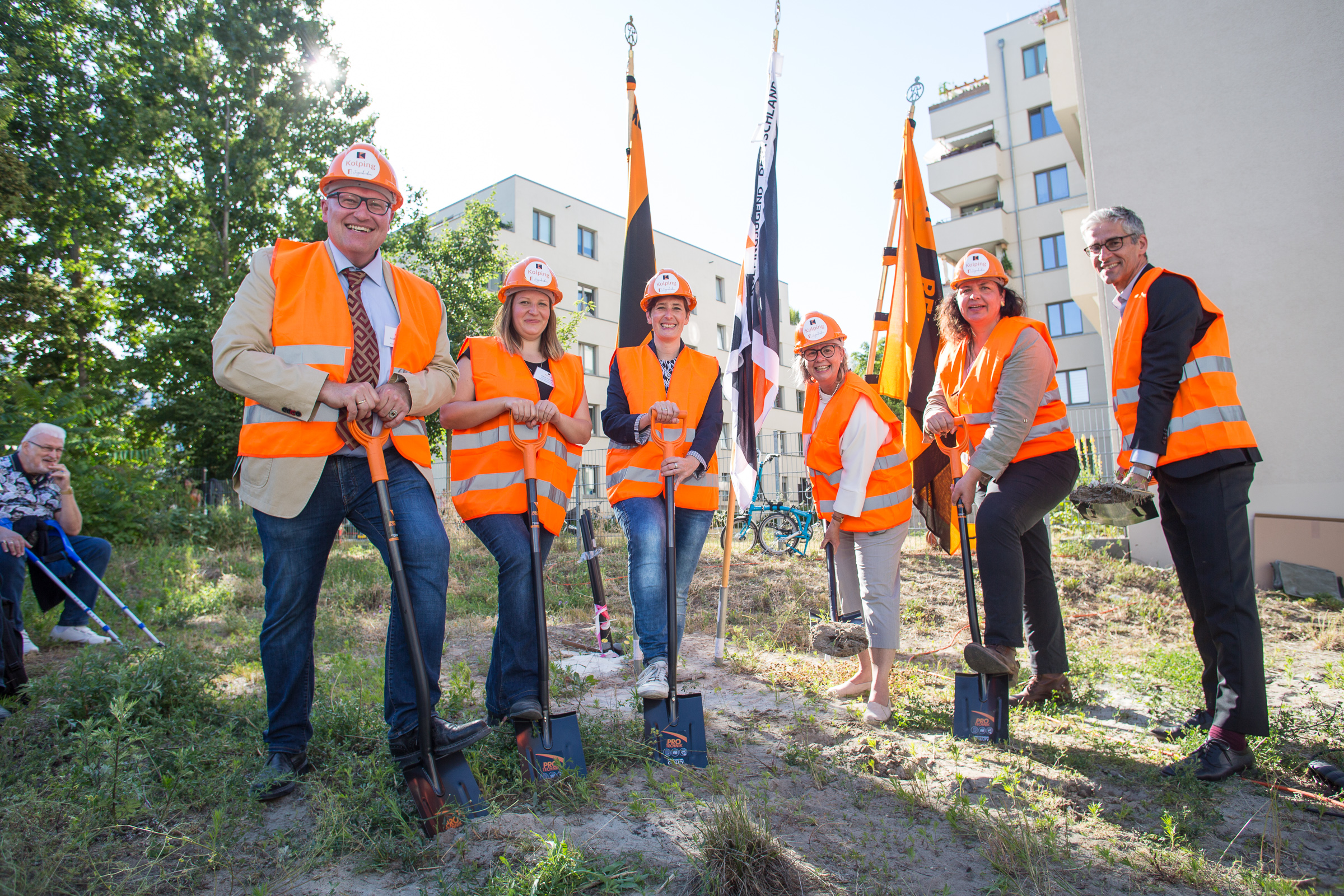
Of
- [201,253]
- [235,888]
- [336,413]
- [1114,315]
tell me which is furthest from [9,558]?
[201,253]

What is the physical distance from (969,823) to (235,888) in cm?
228

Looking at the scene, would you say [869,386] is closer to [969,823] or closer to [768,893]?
[969,823]

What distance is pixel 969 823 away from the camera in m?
2.49

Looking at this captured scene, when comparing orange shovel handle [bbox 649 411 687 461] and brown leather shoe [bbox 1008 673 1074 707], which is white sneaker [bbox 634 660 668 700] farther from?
brown leather shoe [bbox 1008 673 1074 707]

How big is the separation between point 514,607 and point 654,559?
735mm

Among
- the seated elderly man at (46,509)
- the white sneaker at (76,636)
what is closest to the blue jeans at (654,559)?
the seated elderly man at (46,509)

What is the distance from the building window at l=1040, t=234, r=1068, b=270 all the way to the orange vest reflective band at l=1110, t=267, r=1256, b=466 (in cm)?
2628

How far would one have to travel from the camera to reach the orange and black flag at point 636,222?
5.68 meters

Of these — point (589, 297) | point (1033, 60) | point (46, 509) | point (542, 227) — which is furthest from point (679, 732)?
point (1033, 60)

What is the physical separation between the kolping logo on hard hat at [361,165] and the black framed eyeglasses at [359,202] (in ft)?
0.30

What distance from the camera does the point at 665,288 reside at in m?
4.00

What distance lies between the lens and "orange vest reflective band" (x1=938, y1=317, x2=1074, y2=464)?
3.73 meters

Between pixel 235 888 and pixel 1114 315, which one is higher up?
pixel 1114 315

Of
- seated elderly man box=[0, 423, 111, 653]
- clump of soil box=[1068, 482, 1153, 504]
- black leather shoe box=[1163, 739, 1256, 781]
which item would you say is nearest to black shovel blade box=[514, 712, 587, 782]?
black leather shoe box=[1163, 739, 1256, 781]
